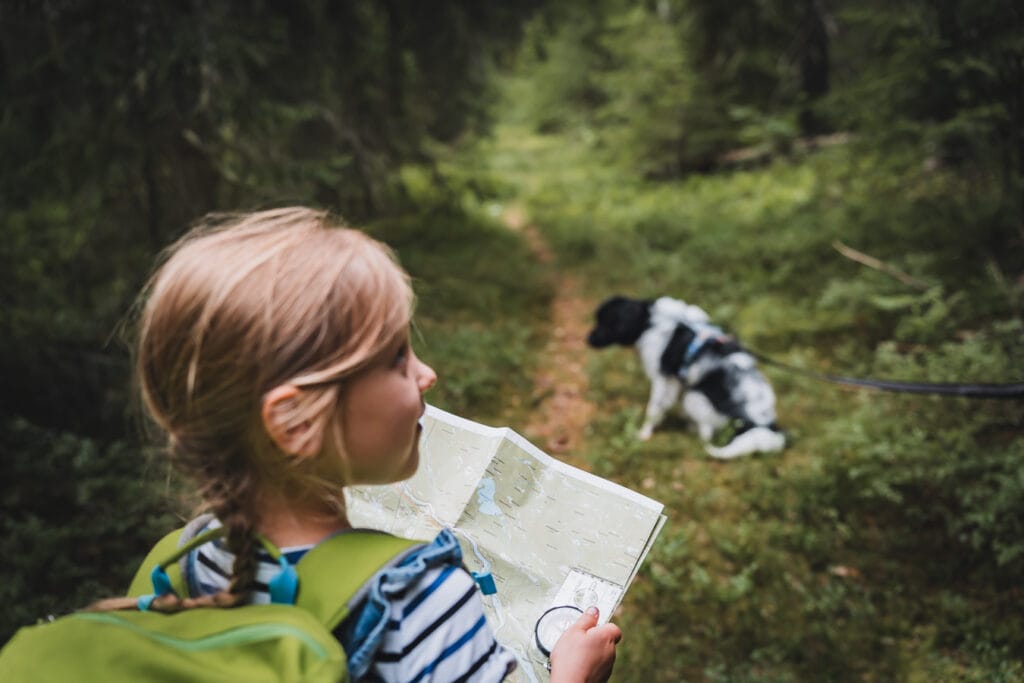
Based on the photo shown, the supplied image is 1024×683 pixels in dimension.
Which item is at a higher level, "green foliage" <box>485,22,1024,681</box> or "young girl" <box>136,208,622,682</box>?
"young girl" <box>136,208,622,682</box>

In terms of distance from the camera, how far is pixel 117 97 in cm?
441

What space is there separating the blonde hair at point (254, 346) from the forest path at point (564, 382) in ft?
11.3

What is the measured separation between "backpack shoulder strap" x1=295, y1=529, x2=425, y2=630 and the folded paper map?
0.40 m

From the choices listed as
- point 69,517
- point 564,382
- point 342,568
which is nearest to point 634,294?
point 564,382

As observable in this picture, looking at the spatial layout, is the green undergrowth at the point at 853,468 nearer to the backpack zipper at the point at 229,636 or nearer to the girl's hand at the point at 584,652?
the girl's hand at the point at 584,652

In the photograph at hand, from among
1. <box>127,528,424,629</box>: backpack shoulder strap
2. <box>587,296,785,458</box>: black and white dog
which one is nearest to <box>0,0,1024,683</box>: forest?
<box>587,296,785,458</box>: black and white dog

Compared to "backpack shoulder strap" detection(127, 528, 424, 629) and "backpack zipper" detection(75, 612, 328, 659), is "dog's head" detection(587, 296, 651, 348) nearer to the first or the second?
"backpack shoulder strap" detection(127, 528, 424, 629)

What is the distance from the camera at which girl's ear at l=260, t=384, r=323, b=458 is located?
897 millimetres

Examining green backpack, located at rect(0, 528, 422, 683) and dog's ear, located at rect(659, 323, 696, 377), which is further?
dog's ear, located at rect(659, 323, 696, 377)

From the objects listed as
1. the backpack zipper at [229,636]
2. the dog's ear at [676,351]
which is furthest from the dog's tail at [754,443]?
the backpack zipper at [229,636]

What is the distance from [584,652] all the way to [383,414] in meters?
0.59

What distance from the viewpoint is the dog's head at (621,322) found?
16.9ft

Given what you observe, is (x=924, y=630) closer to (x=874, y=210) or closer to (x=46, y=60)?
(x=874, y=210)

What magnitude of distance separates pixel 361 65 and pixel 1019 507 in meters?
7.20
